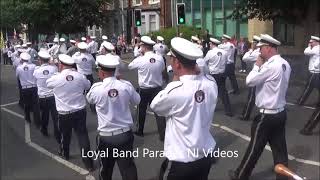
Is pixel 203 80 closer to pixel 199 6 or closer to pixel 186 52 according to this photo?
pixel 186 52

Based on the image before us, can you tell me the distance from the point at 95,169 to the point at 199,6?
603 cm

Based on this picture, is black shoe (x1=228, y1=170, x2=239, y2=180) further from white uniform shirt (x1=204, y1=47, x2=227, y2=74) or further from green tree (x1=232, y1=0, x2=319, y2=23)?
white uniform shirt (x1=204, y1=47, x2=227, y2=74)

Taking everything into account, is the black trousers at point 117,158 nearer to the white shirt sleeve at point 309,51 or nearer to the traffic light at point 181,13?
the white shirt sleeve at point 309,51

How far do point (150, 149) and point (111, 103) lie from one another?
2883 mm

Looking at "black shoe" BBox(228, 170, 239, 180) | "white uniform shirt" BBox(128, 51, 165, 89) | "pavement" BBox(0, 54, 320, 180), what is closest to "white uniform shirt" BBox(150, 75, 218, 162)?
"black shoe" BBox(228, 170, 239, 180)

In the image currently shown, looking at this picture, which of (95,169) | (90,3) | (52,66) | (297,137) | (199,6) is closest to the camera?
(95,169)

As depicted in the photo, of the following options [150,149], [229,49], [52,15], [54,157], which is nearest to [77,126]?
[54,157]

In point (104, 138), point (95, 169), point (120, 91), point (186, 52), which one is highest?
point (186, 52)

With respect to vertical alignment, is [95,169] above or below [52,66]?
below

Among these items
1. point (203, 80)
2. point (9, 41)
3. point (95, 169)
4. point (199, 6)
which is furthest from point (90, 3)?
point (203, 80)

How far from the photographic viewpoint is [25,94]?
39.1 ft

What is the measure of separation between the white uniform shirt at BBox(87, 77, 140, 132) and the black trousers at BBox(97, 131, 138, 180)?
0.12 meters

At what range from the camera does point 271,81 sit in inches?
256

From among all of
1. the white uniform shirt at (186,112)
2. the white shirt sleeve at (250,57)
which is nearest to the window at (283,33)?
the white shirt sleeve at (250,57)
